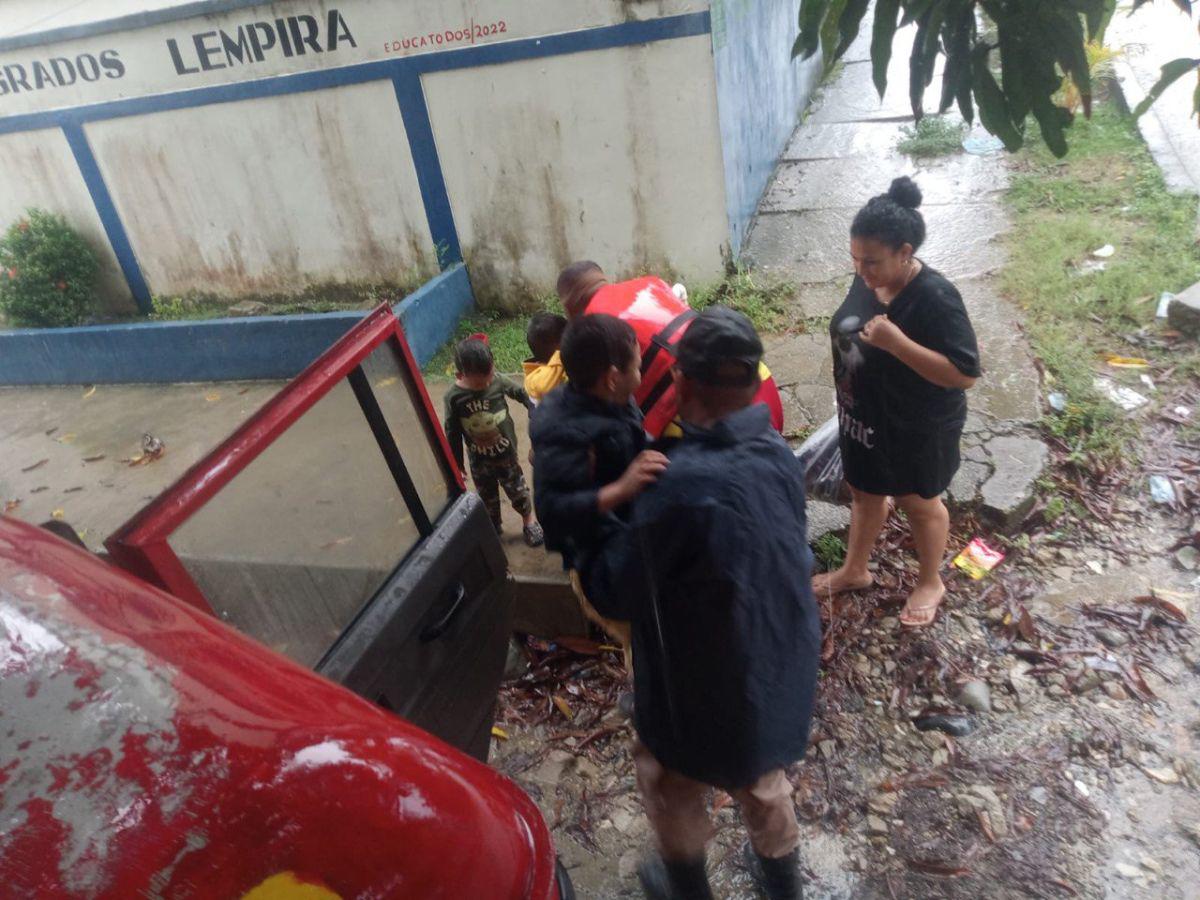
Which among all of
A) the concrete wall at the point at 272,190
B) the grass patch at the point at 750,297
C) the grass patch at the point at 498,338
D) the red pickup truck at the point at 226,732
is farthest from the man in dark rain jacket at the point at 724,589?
the concrete wall at the point at 272,190

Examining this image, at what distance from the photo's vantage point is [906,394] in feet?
8.30

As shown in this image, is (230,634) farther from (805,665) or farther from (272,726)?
(805,665)

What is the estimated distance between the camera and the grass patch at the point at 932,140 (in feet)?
25.6

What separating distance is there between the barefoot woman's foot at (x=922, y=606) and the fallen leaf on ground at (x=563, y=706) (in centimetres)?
131

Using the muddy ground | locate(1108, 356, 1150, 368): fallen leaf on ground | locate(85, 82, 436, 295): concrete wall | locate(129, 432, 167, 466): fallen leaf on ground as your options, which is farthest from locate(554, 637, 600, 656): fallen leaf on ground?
locate(85, 82, 436, 295): concrete wall

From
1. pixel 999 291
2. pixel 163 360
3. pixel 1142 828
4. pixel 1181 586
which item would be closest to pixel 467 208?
pixel 163 360

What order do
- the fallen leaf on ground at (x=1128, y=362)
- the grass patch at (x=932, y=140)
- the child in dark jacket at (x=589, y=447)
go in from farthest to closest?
the grass patch at (x=932, y=140)
the fallen leaf on ground at (x=1128, y=362)
the child in dark jacket at (x=589, y=447)

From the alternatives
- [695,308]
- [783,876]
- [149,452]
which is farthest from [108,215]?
[783,876]

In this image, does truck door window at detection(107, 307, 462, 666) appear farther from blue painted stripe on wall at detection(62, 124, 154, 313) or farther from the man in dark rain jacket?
blue painted stripe on wall at detection(62, 124, 154, 313)

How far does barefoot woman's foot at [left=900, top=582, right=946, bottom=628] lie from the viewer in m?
3.04

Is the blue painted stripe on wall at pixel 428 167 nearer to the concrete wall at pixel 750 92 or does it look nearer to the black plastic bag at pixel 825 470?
the concrete wall at pixel 750 92

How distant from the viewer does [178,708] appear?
1.08 m

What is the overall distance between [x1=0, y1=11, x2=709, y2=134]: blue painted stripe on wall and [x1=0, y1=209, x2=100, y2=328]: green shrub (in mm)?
945

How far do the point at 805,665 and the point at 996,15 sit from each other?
131cm
